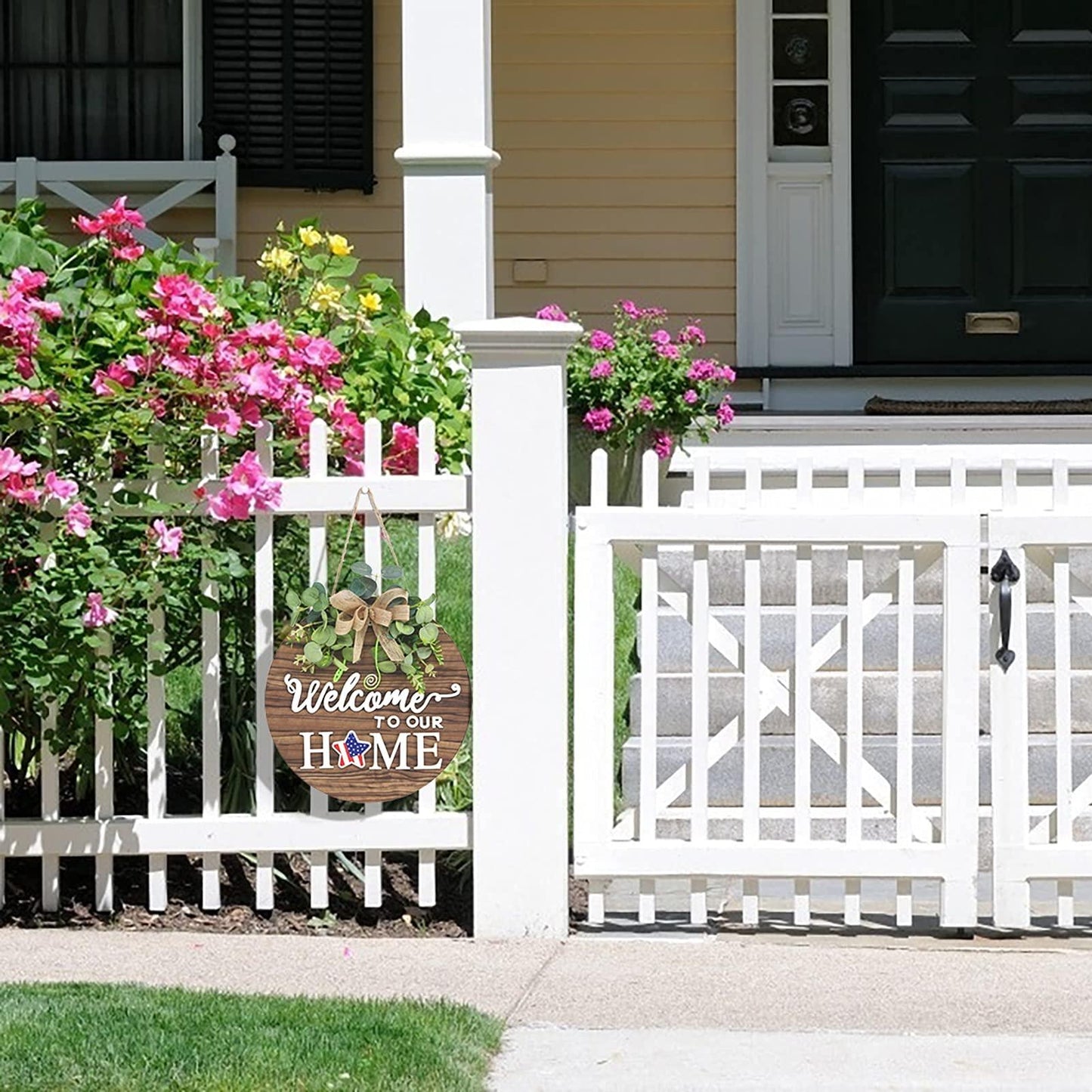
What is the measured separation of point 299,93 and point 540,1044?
6222 millimetres

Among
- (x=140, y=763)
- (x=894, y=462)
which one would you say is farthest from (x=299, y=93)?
(x=140, y=763)

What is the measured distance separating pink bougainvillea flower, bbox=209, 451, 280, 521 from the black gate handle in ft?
5.79

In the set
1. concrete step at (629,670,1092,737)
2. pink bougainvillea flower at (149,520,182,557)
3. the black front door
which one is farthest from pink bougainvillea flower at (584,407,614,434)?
pink bougainvillea flower at (149,520,182,557)

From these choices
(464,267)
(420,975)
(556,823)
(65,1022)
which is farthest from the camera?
(464,267)

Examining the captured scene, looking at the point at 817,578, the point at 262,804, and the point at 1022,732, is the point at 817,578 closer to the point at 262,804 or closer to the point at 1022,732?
the point at 1022,732

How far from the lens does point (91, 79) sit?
31.5ft

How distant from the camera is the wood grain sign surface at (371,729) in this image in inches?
201

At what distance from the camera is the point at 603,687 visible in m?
5.09

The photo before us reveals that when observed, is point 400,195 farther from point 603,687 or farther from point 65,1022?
point 65,1022

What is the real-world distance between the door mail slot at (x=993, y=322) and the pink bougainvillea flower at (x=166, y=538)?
5554 millimetres

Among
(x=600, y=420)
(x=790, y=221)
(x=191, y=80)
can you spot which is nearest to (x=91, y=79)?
(x=191, y=80)

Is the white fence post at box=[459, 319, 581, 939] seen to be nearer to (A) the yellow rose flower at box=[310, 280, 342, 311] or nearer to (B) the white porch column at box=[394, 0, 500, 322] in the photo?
(A) the yellow rose flower at box=[310, 280, 342, 311]

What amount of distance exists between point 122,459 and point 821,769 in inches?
85.9

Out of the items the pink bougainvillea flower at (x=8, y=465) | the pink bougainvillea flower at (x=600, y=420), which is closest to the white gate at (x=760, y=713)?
the pink bougainvillea flower at (x=8, y=465)
